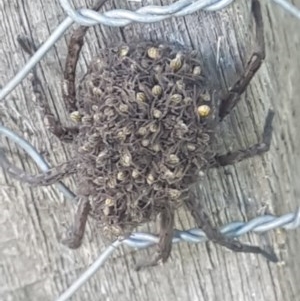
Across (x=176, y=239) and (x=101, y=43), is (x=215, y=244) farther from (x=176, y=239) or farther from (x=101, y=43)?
(x=101, y=43)

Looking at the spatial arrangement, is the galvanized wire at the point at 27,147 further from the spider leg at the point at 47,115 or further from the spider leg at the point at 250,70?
the spider leg at the point at 250,70

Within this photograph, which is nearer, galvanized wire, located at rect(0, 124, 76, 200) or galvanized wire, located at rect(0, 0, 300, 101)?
galvanized wire, located at rect(0, 0, 300, 101)

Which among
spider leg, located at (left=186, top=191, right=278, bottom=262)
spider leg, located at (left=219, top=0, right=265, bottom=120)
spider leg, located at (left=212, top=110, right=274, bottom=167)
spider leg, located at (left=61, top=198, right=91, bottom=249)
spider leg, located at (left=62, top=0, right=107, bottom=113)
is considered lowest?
spider leg, located at (left=186, top=191, right=278, bottom=262)

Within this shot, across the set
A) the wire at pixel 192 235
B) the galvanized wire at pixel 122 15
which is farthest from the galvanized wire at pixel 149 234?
the galvanized wire at pixel 122 15

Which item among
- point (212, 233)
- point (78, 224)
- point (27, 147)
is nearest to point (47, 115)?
point (27, 147)

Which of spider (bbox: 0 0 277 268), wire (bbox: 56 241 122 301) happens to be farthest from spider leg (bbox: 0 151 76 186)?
wire (bbox: 56 241 122 301)

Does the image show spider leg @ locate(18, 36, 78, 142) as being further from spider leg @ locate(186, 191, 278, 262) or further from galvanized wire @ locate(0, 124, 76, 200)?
spider leg @ locate(186, 191, 278, 262)

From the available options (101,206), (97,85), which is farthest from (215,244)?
(97,85)
